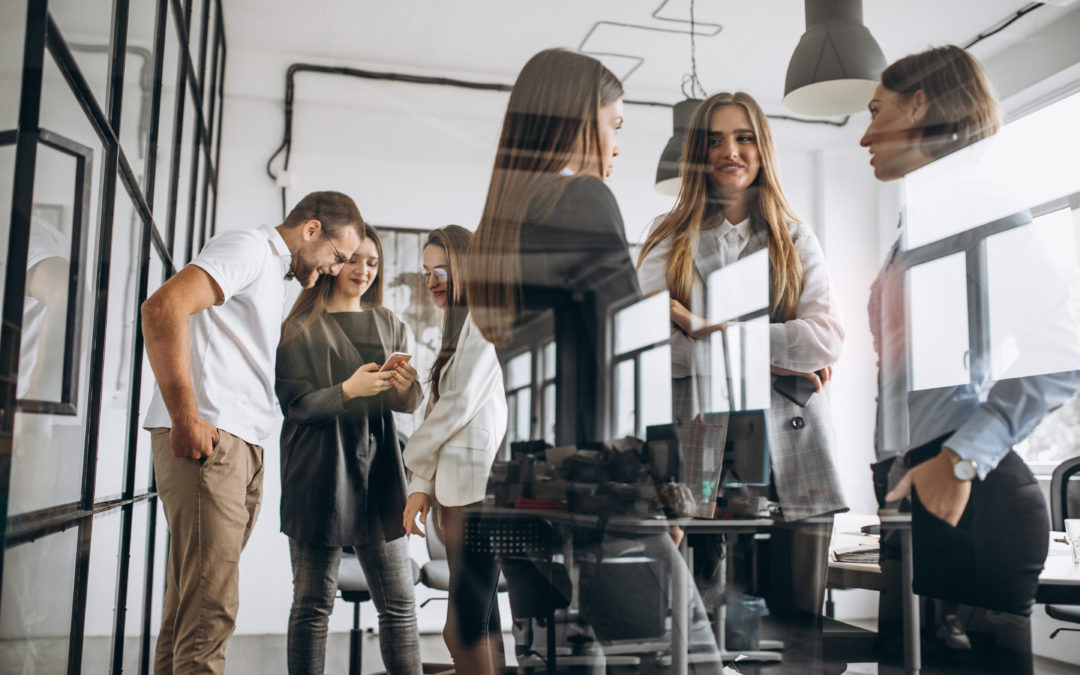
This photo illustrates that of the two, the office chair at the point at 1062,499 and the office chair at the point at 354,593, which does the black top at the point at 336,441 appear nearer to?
the office chair at the point at 354,593

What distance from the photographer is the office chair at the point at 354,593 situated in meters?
1.62

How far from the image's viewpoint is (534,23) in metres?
1.84

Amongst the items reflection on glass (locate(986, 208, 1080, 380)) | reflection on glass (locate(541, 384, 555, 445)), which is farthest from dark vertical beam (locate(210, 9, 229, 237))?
reflection on glass (locate(986, 208, 1080, 380))

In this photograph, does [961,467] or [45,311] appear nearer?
[45,311]

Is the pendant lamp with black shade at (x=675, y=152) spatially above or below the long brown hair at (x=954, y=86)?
below

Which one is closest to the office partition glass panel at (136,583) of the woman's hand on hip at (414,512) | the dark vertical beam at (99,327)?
the dark vertical beam at (99,327)

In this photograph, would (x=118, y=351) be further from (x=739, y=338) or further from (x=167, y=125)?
(x=739, y=338)

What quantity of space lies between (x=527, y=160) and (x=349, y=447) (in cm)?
78

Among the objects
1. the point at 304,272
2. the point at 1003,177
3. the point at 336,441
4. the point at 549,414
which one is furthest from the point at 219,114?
the point at 1003,177

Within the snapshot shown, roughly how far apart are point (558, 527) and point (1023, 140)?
5.14ft

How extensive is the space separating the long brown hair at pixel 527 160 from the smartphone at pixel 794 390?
26.8 inches

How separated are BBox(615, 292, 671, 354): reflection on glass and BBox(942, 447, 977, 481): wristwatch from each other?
0.84m

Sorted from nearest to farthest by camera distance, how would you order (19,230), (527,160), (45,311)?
(19,230) < (45,311) < (527,160)

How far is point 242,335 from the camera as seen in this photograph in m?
1.64
